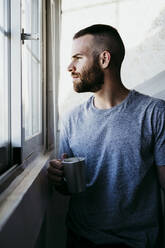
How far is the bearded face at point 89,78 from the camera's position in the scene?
98 cm

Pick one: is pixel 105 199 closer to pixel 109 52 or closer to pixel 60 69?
pixel 109 52

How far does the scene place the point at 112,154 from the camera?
0.91m

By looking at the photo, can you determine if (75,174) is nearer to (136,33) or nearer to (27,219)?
(27,219)

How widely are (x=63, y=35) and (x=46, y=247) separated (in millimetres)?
1267

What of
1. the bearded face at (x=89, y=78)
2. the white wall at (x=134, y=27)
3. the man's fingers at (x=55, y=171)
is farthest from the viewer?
the white wall at (x=134, y=27)

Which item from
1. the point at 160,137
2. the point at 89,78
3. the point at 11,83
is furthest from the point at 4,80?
the point at 160,137

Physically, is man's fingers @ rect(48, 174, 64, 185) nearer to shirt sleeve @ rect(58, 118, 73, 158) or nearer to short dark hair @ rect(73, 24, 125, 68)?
shirt sleeve @ rect(58, 118, 73, 158)

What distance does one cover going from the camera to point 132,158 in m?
0.88

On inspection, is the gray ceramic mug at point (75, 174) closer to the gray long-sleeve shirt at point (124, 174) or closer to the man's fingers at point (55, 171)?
the man's fingers at point (55, 171)

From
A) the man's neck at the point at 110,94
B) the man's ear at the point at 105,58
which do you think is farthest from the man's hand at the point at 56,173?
the man's ear at the point at 105,58

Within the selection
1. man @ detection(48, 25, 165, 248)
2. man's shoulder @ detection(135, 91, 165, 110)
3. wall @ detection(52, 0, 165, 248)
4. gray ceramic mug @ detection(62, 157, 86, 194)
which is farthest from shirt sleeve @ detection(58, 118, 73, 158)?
wall @ detection(52, 0, 165, 248)

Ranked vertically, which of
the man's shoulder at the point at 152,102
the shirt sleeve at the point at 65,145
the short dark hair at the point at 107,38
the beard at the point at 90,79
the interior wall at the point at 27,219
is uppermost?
the short dark hair at the point at 107,38

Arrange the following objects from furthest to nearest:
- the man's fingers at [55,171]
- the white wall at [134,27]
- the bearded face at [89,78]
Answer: the white wall at [134,27] → the bearded face at [89,78] → the man's fingers at [55,171]

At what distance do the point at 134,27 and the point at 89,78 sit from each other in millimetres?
620
